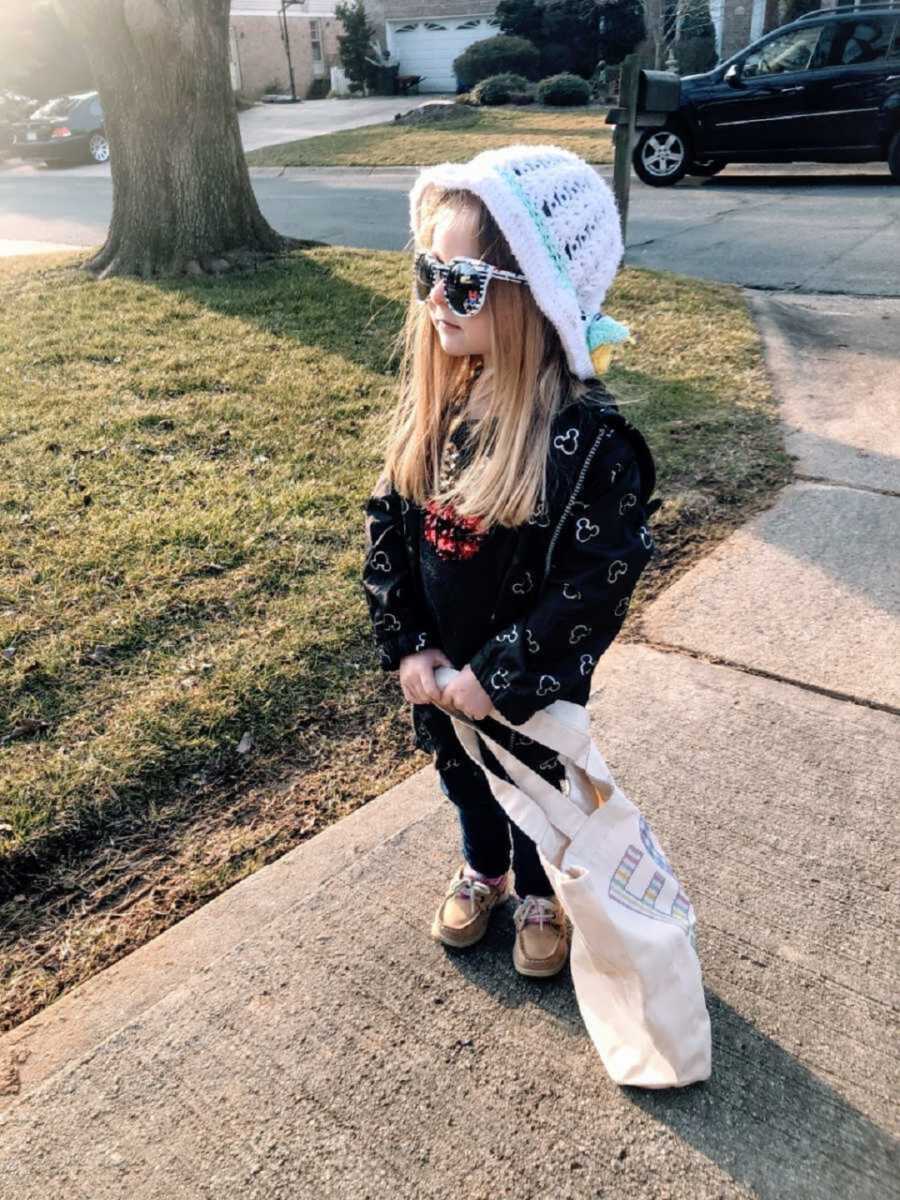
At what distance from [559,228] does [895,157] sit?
474 inches

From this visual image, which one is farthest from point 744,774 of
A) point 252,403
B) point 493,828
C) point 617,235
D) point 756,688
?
point 252,403

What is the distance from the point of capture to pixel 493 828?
2.26m

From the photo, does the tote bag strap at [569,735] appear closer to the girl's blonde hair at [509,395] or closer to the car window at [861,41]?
the girl's blonde hair at [509,395]

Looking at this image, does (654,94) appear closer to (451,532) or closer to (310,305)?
(310,305)

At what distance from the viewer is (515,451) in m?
1.80

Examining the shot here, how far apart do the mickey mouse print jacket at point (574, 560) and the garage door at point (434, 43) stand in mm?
35122

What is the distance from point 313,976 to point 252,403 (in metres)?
3.87

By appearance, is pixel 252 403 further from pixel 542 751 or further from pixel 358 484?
pixel 542 751

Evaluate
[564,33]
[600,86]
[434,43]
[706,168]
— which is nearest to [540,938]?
[706,168]

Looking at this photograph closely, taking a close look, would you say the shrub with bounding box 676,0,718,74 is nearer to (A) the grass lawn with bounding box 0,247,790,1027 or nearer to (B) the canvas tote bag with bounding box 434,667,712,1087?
(A) the grass lawn with bounding box 0,247,790,1027

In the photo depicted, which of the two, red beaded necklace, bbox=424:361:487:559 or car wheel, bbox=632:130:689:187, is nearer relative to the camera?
red beaded necklace, bbox=424:361:487:559

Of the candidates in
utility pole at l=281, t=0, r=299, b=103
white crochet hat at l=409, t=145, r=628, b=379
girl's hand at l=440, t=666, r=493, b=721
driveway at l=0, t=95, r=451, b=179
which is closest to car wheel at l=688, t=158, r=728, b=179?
driveway at l=0, t=95, r=451, b=179

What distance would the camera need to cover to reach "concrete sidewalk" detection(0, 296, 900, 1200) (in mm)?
1778

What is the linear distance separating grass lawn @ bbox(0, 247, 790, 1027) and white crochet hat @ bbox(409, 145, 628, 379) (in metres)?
0.85
